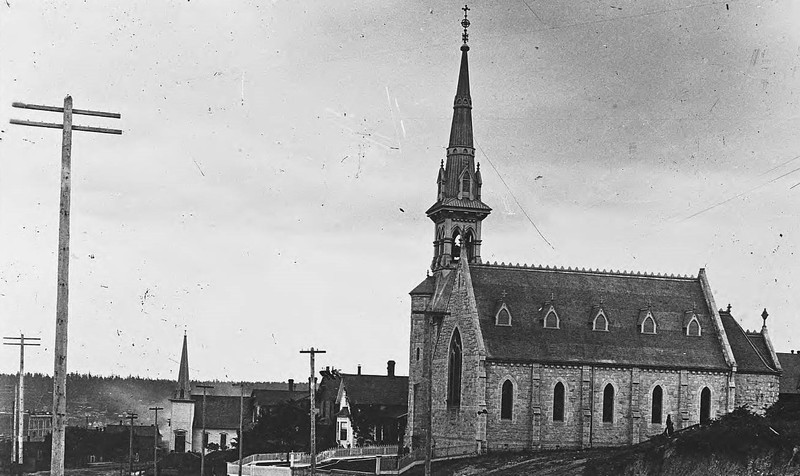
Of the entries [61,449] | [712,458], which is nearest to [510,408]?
[712,458]

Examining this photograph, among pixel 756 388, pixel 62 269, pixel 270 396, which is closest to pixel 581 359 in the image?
pixel 756 388

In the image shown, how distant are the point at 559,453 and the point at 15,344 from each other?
3502 cm

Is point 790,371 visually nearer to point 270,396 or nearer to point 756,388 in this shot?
point 756,388

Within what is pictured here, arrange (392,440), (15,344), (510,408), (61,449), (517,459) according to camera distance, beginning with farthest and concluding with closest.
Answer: (392,440) < (15,344) < (510,408) < (517,459) < (61,449)

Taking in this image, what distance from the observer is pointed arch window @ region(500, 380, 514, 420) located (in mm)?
71381

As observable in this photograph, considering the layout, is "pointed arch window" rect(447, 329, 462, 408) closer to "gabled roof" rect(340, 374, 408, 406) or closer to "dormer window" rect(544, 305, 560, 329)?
"dormer window" rect(544, 305, 560, 329)

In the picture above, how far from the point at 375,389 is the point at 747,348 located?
28.9 m

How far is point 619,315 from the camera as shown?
7569cm

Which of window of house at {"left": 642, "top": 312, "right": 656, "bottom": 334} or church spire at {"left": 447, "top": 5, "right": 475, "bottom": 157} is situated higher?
church spire at {"left": 447, "top": 5, "right": 475, "bottom": 157}

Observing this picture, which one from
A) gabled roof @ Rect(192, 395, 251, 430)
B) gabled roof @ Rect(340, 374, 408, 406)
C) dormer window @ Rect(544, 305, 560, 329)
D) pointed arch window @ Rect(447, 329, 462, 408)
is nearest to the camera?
pointed arch window @ Rect(447, 329, 462, 408)

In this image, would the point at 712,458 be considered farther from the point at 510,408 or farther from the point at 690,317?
the point at 690,317

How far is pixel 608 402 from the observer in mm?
73625

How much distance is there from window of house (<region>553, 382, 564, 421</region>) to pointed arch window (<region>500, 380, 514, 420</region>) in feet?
8.71

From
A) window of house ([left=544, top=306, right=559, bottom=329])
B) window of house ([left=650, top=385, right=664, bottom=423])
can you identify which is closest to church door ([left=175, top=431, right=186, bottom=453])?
window of house ([left=544, top=306, right=559, bottom=329])
